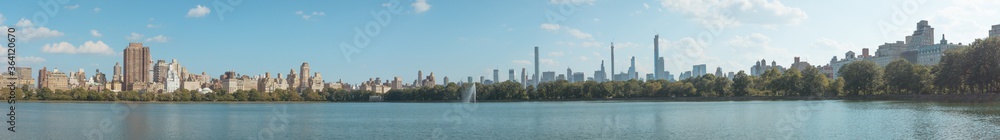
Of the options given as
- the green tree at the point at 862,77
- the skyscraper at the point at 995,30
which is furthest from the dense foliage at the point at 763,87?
the skyscraper at the point at 995,30

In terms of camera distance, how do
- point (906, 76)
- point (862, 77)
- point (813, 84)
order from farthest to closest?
1. point (813, 84)
2. point (862, 77)
3. point (906, 76)

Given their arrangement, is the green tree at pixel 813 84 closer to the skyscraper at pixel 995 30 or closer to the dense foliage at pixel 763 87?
the dense foliage at pixel 763 87

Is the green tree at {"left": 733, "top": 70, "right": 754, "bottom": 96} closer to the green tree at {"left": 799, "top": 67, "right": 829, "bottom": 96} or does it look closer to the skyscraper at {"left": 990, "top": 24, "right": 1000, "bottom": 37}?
the green tree at {"left": 799, "top": 67, "right": 829, "bottom": 96}

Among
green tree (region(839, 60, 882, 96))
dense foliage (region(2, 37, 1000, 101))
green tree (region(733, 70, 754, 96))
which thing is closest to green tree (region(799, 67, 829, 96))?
dense foliage (region(2, 37, 1000, 101))

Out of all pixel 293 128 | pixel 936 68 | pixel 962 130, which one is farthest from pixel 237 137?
pixel 936 68

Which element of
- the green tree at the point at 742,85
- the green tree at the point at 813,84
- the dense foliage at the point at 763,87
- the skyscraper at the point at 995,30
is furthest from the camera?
the skyscraper at the point at 995,30

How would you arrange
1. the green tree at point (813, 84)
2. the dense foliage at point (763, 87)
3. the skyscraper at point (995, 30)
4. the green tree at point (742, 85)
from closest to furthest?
1. the dense foliage at point (763, 87)
2. the green tree at point (813, 84)
3. the green tree at point (742, 85)
4. the skyscraper at point (995, 30)

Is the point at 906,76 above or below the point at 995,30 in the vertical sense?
below

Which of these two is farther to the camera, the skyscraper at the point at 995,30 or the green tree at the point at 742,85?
the skyscraper at the point at 995,30

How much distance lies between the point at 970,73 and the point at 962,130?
137ft

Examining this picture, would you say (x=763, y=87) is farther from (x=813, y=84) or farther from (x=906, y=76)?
(x=906, y=76)

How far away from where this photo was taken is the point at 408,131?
1299 inches

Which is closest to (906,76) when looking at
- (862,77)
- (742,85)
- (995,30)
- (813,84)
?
(862,77)

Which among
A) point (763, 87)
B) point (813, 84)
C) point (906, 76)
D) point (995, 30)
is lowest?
point (763, 87)
